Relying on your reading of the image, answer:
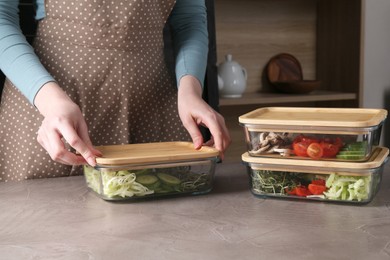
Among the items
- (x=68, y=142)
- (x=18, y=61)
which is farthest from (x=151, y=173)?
(x=18, y=61)

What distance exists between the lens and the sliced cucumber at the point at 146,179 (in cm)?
109

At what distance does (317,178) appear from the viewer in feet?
3.48

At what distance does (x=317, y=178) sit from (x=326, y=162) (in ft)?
0.13

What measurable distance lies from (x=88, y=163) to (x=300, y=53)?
2.63 m

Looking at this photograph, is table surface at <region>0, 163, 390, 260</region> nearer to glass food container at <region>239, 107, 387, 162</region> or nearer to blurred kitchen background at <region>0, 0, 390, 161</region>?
glass food container at <region>239, 107, 387, 162</region>

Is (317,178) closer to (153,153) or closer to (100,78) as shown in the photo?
(153,153)

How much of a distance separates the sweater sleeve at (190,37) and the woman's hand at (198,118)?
0.29 ft

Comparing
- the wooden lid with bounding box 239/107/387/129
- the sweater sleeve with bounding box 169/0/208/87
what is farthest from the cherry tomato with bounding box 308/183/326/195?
the sweater sleeve with bounding box 169/0/208/87

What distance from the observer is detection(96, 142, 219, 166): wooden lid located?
3.49 ft

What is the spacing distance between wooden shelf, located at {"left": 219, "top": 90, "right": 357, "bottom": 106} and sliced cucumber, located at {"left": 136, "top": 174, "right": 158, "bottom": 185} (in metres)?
1.90

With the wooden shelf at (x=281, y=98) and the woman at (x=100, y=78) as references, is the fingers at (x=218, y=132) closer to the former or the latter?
the woman at (x=100, y=78)

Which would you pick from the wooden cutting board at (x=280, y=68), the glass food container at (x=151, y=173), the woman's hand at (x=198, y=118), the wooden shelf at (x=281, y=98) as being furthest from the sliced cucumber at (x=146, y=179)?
the wooden cutting board at (x=280, y=68)

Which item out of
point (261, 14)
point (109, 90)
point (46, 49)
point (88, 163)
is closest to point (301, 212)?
point (88, 163)

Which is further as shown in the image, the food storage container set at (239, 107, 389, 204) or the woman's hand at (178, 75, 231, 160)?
the woman's hand at (178, 75, 231, 160)
